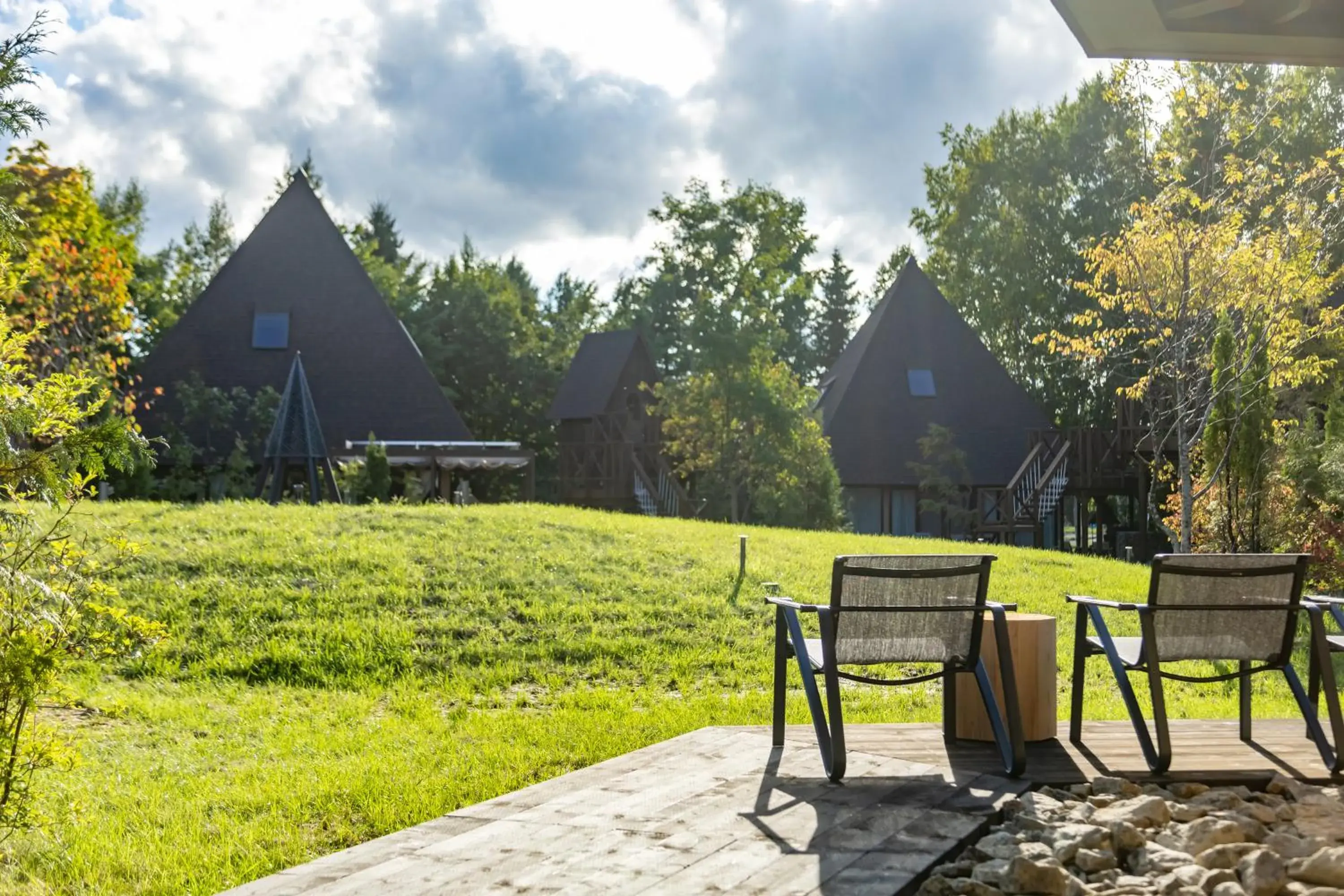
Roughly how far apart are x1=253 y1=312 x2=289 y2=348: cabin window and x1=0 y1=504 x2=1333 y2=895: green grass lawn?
13.5 m

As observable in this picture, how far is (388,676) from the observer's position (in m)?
9.70

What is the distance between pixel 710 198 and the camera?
108 ft

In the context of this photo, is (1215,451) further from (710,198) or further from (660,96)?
(710,198)

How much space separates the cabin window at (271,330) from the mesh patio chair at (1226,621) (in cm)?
2588

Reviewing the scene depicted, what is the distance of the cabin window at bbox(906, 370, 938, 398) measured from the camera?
31594mm

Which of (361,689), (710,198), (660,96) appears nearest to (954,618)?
(361,689)

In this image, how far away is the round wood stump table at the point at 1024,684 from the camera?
19.0 ft

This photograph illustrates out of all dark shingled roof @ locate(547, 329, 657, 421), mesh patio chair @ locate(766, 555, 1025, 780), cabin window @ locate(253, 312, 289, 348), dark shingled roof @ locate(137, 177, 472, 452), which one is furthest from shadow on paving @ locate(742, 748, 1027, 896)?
→ dark shingled roof @ locate(547, 329, 657, 421)

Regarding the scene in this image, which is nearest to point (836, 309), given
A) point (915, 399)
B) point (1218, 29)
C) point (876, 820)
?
point (915, 399)

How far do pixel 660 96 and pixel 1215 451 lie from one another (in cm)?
750

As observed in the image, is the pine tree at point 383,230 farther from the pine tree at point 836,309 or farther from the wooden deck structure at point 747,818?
the wooden deck structure at point 747,818

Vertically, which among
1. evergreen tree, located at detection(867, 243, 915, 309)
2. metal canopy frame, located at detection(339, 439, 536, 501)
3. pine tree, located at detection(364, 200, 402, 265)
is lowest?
metal canopy frame, located at detection(339, 439, 536, 501)

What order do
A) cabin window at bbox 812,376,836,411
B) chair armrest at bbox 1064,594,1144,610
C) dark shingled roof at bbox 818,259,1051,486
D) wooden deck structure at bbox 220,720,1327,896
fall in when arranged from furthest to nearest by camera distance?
cabin window at bbox 812,376,836,411 → dark shingled roof at bbox 818,259,1051,486 → chair armrest at bbox 1064,594,1144,610 → wooden deck structure at bbox 220,720,1327,896

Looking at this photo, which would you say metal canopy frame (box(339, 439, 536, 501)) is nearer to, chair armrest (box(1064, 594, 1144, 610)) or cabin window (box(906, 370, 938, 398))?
cabin window (box(906, 370, 938, 398))
